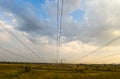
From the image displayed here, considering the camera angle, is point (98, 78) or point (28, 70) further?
point (28, 70)

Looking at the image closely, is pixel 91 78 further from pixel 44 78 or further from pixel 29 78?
pixel 29 78

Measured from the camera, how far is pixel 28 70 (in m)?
78.6

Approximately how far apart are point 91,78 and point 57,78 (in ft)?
37.4

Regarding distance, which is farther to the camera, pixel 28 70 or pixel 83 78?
pixel 28 70

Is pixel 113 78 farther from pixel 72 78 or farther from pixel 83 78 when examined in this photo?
pixel 72 78

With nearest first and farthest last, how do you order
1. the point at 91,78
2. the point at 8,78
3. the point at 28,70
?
the point at 8,78 → the point at 91,78 → the point at 28,70

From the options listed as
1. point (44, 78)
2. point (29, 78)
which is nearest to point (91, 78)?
point (44, 78)

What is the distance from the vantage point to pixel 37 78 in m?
57.3

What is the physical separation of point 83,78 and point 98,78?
17.6 ft

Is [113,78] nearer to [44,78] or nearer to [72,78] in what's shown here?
[72,78]

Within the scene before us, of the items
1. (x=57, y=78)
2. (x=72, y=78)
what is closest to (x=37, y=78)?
(x=57, y=78)

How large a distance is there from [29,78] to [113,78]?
27.4m

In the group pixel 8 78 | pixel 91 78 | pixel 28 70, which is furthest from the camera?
pixel 28 70

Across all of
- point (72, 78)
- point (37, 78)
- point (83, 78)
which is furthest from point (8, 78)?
point (83, 78)
